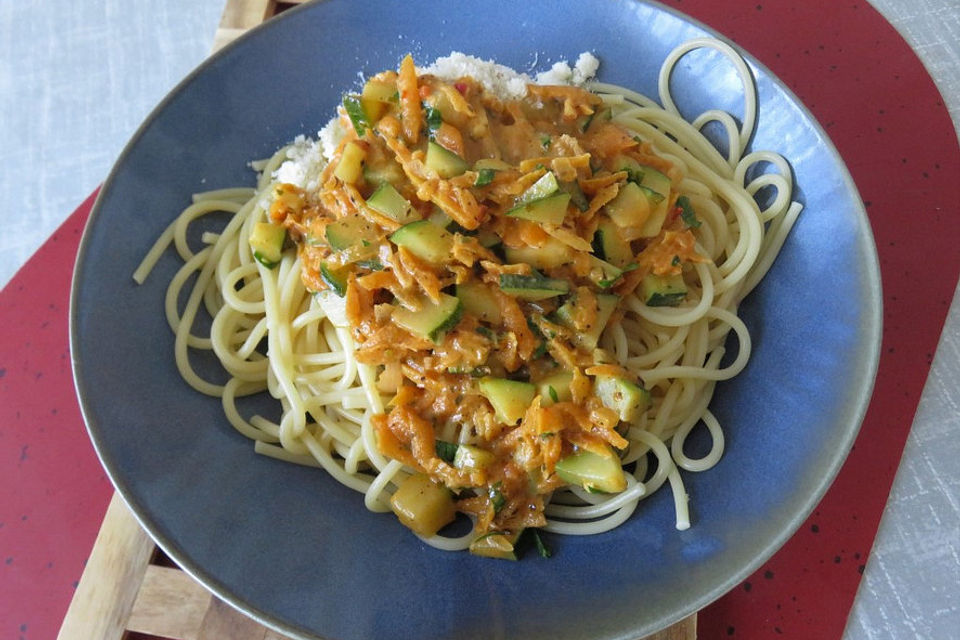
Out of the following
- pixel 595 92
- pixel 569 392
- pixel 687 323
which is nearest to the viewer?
pixel 569 392

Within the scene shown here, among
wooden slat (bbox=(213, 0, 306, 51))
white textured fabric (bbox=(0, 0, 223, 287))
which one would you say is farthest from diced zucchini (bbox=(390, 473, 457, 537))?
white textured fabric (bbox=(0, 0, 223, 287))

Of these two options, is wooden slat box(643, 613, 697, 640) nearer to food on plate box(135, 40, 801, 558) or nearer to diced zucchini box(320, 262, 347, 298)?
food on plate box(135, 40, 801, 558)

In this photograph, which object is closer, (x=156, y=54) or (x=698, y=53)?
(x=698, y=53)

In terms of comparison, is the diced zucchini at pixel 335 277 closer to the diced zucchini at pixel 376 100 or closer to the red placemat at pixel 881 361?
the diced zucchini at pixel 376 100

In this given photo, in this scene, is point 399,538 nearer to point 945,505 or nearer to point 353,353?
point 353,353

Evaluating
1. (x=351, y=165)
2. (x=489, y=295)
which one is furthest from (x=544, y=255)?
(x=351, y=165)

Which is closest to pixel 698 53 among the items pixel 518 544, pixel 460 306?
pixel 460 306
